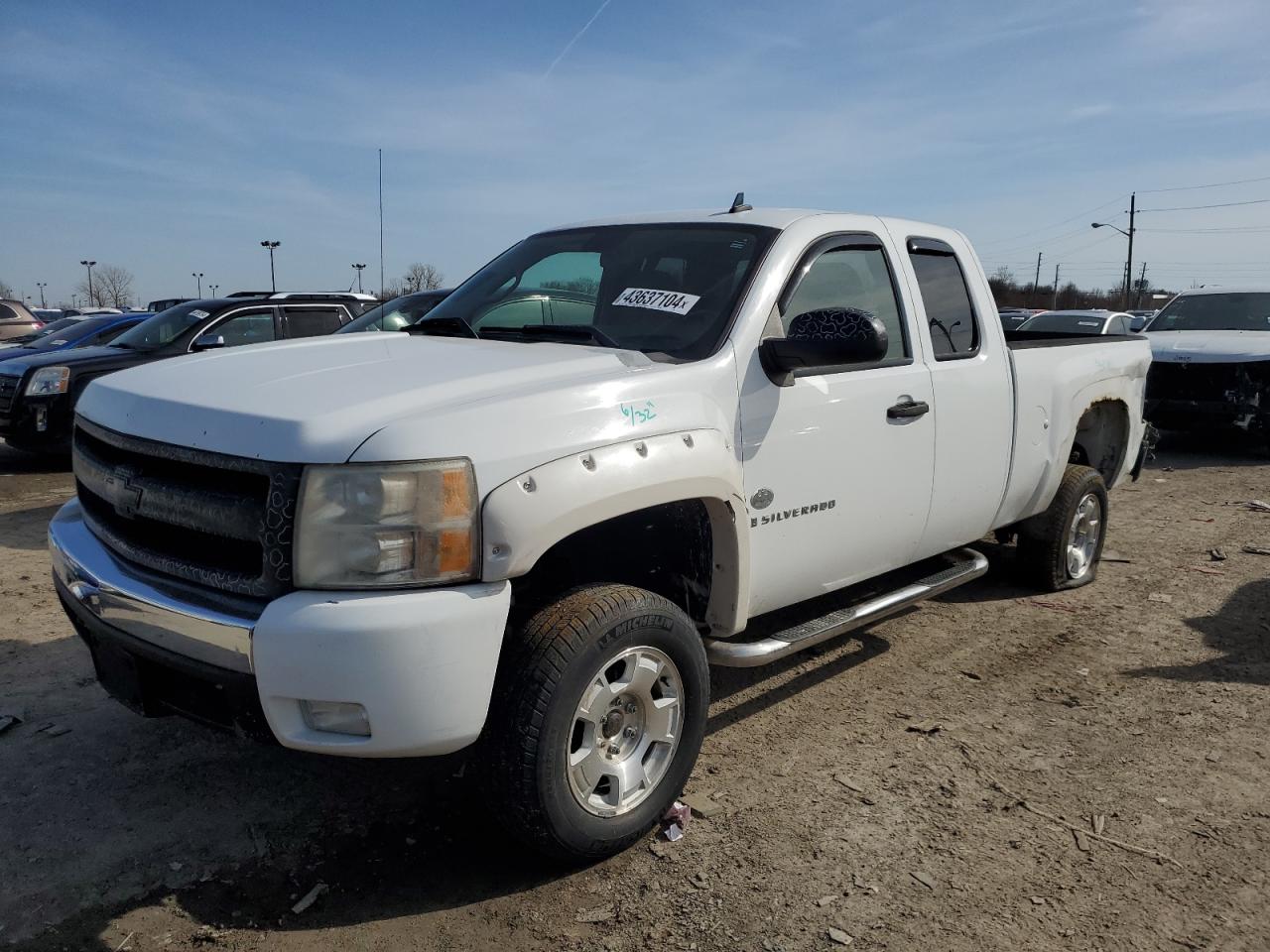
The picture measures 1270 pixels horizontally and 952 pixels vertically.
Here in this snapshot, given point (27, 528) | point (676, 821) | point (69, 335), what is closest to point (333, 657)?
point (676, 821)

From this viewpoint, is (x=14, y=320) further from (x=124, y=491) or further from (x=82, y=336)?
(x=124, y=491)

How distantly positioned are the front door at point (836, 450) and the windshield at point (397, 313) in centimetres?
595

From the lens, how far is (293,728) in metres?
2.37

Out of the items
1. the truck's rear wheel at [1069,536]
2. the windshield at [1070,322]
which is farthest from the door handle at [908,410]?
the windshield at [1070,322]

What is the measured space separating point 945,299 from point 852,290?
731 mm

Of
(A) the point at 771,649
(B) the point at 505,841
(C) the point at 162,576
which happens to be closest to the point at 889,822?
(A) the point at 771,649

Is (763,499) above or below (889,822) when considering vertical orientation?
above

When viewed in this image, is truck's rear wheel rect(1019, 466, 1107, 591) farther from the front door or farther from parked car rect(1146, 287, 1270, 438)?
parked car rect(1146, 287, 1270, 438)

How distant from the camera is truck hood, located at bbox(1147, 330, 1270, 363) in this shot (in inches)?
416

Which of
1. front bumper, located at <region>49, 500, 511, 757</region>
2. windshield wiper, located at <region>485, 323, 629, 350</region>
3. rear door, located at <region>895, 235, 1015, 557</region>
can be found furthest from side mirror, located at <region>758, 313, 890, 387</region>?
front bumper, located at <region>49, 500, 511, 757</region>

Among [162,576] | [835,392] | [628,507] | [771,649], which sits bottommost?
[771,649]

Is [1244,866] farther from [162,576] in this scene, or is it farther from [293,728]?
[162,576]

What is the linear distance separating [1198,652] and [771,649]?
2.71 metres

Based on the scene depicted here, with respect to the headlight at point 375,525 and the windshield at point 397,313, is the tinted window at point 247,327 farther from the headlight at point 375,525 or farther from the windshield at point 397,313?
the headlight at point 375,525
